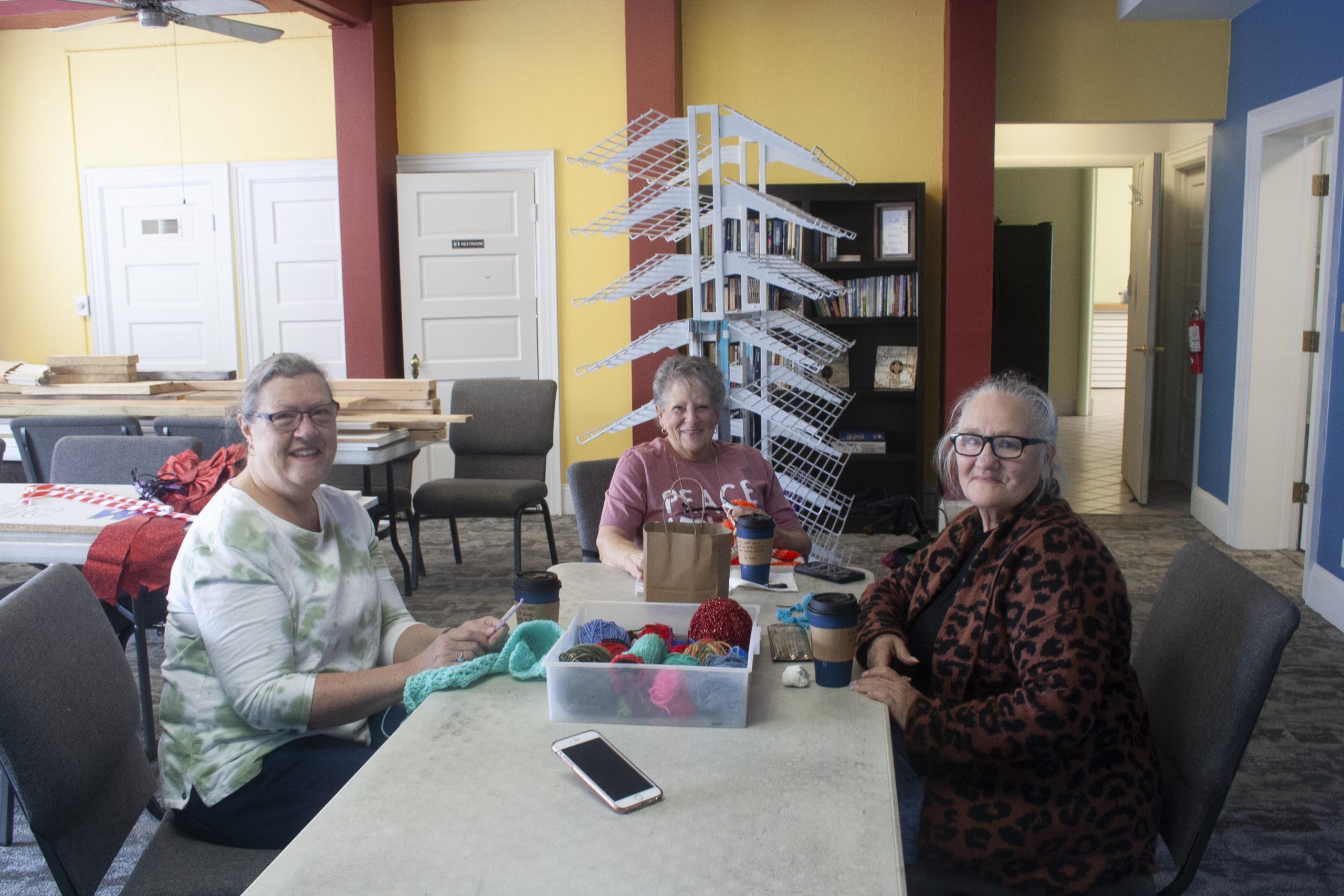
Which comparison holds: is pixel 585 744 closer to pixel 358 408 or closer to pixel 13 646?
pixel 13 646

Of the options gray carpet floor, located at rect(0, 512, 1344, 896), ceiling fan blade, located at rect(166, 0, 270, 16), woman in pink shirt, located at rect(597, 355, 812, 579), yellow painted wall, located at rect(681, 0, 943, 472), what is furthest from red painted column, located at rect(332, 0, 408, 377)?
woman in pink shirt, located at rect(597, 355, 812, 579)

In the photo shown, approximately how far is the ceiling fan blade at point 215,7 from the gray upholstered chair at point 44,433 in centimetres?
157

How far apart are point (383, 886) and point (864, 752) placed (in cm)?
63

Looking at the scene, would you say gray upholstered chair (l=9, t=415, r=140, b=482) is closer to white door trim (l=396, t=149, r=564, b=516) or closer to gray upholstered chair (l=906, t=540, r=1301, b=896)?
white door trim (l=396, t=149, r=564, b=516)

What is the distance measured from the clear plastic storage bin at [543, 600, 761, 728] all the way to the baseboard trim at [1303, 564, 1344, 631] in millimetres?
3586

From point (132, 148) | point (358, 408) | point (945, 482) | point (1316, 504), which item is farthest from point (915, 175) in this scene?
point (132, 148)

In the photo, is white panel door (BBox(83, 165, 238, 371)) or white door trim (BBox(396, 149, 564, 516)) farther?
white panel door (BBox(83, 165, 238, 371))

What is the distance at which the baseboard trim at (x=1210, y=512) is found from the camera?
18.3ft

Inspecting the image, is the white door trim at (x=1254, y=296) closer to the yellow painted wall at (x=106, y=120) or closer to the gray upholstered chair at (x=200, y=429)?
the gray upholstered chair at (x=200, y=429)

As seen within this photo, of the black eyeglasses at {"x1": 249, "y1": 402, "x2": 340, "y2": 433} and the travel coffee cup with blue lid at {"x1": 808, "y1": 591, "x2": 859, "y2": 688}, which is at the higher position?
the black eyeglasses at {"x1": 249, "y1": 402, "x2": 340, "y2": 433}

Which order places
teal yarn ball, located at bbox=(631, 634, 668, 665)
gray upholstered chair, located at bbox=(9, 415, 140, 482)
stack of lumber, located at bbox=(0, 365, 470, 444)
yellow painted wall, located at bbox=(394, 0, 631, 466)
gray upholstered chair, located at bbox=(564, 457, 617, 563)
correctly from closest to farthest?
teal yarn ball, located at bbox=(631, 634, 668, 665) → gray upholstered chair, located at bbox=(564, 457, 617, 563) → gray upholstered chair, located at bbox=(9, 415, 140, 482) → stack of lumber, located at bbox=(0, 365, 470, 444) → yellow painted wall, located at bbox=(394, 0, 631, 466)

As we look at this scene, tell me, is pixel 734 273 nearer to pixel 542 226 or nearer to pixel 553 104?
pixel 542 226

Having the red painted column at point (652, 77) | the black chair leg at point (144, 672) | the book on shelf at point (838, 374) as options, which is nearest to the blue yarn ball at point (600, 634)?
the black chair leg at point (144, 672)

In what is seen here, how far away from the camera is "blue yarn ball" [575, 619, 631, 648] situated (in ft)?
5.21
